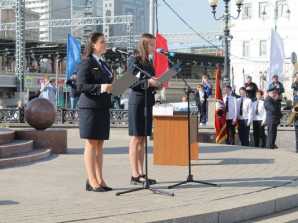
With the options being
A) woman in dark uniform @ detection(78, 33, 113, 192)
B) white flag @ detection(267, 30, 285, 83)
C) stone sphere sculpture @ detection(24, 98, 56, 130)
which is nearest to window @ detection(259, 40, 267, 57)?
white flag @ detection(267, 30, 285, 83)

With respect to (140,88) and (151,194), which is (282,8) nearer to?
(140,88)

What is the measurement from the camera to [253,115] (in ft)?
57.6

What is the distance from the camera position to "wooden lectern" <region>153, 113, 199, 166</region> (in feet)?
34.0

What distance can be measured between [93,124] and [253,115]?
33.4 feet

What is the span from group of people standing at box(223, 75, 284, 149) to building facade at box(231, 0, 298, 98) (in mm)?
58440

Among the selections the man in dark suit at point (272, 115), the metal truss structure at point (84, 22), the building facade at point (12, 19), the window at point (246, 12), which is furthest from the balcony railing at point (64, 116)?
the window at point (246, 12)

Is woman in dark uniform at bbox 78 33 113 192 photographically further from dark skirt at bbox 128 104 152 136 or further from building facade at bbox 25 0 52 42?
building facade at bbox 25 0 52 42

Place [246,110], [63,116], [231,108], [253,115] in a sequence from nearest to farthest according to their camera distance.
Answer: [231,108] → [246,110] → [253,115] → [63,116]

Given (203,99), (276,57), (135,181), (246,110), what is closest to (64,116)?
(203,99)

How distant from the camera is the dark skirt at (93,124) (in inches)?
316

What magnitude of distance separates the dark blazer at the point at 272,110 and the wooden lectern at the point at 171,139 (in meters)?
6.64

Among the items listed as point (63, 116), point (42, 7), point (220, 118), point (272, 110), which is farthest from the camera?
point (42, 7)

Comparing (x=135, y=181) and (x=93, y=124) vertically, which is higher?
(x=93, y=124)

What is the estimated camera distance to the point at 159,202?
292 inches
